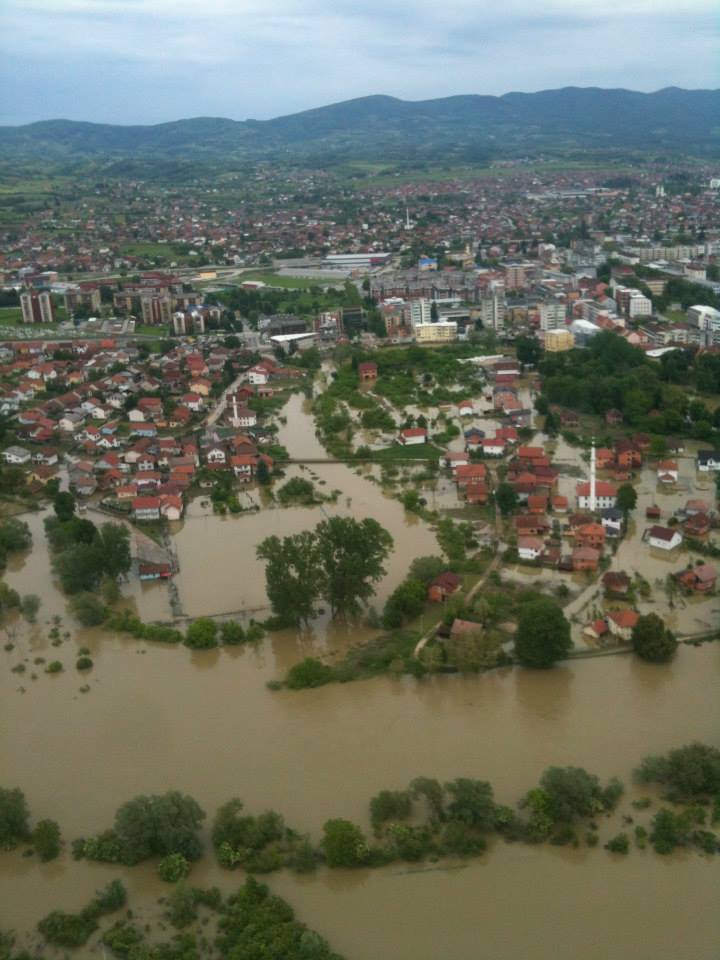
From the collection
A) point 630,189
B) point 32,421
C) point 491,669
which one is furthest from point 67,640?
point 630,189

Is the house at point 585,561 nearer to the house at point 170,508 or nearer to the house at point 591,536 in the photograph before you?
the house at point 591,536

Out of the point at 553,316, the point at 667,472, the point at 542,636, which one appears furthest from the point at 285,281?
the point at 542,636

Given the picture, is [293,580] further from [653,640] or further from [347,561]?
[653,640]

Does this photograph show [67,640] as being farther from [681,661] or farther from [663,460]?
[663,460]

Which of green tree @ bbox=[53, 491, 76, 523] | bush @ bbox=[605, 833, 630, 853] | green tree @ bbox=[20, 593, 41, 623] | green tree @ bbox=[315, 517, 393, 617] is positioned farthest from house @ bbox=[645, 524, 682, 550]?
green tree @ bbox=[53, 491, 76, 523]

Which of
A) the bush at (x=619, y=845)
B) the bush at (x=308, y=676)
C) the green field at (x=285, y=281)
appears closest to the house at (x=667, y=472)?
the bush at (x=308, y=676)

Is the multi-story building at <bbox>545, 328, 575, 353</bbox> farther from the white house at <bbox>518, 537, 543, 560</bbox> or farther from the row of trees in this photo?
the row of trees
